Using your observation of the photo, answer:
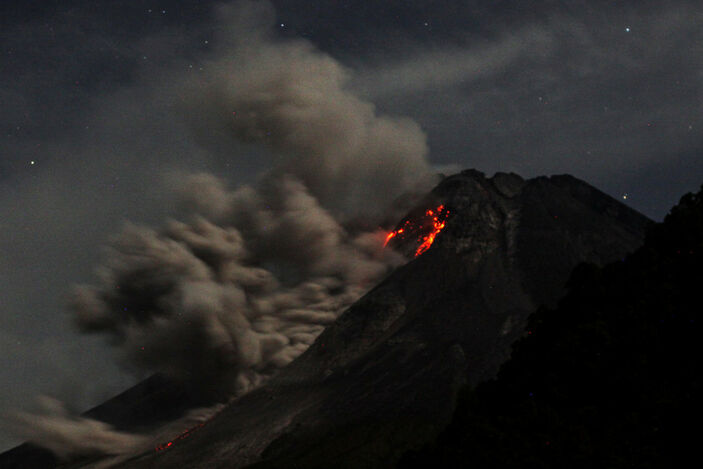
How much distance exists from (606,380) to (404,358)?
113 m

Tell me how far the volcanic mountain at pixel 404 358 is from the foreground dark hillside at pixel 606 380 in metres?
78.6

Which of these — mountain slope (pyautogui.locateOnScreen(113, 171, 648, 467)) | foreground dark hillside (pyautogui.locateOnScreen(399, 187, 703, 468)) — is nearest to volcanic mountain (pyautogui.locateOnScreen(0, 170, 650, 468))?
mountain slope (pyautogui.locateOnScreen(113, 171, 648, 467))

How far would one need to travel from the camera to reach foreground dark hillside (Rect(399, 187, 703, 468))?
3606 centimetres

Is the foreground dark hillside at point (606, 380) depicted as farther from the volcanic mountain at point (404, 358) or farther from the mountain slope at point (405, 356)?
the mountain slope at point (405, 356)

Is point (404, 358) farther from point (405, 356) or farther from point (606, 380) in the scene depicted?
point (606, 380)

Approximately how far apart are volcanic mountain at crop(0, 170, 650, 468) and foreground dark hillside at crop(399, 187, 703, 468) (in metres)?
78.6

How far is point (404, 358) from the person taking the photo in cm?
15225

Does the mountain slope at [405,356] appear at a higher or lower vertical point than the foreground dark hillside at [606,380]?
higher

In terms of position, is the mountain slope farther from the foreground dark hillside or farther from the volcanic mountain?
the foreground dark hillside

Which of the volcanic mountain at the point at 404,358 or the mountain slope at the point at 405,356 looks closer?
the volcanic mountain at the point at 404,358

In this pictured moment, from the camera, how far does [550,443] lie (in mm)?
37062

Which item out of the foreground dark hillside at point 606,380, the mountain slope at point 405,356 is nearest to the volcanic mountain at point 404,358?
the mountain slope at point 405,356

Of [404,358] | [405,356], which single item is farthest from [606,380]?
[405,356]

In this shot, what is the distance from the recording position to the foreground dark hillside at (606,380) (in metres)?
36.1
